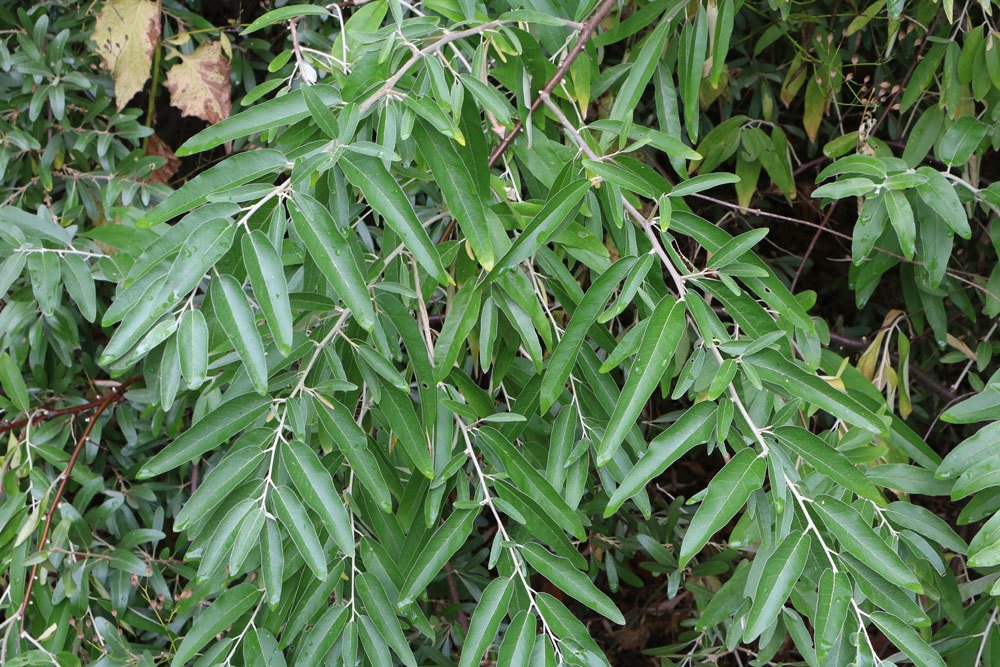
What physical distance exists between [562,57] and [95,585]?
3.88ft

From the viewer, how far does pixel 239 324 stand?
2.44 feet

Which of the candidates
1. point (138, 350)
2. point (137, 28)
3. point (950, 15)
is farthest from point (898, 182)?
point (137, 28)

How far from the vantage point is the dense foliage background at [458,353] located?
2.64 ft

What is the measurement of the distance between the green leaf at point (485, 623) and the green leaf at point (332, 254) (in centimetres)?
33

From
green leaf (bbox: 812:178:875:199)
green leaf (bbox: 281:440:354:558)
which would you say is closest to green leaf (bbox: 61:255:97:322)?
green leaf (bbox: 281:440:354:558)

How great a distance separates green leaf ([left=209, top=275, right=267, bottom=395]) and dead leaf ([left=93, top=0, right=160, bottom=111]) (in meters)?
1.05

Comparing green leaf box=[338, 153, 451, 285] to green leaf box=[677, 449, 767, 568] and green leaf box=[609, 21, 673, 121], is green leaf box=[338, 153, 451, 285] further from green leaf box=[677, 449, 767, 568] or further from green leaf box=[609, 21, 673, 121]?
green leaf box=[609, 21, 673, 121]

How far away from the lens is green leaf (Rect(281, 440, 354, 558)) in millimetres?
826

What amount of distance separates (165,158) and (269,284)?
1.17m

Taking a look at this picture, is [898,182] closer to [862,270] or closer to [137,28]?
[862,270]

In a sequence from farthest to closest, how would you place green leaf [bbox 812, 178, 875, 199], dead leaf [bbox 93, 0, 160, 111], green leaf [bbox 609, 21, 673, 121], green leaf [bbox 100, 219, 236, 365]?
dead leaf [bbox 93, 0, 160, 111]
green leaf [bbox 609, 21, 673, 121]
green leaf [bbox 812, 178, 875, 199]
green leaf [bbox 100, 219, 236, 365]

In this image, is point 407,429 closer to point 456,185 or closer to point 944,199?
point 456,185

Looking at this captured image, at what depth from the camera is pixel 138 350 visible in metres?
0.75

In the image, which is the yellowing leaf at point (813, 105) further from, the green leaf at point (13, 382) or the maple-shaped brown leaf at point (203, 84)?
the green leaf at point (13, 382)
